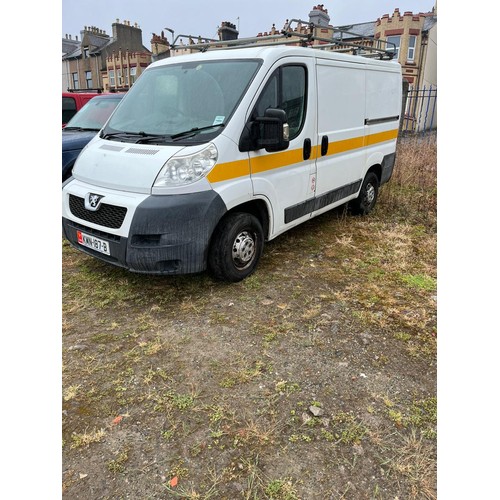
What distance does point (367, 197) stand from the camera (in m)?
6.25

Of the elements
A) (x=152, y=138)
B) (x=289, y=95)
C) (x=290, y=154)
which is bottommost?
(x=290, y=154)

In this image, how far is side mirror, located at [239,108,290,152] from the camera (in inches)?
138

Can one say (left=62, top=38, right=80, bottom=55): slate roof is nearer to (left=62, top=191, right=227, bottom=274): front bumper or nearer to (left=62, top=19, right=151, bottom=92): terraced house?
(left=62, top=19, right=151, bottom=92): terraced house

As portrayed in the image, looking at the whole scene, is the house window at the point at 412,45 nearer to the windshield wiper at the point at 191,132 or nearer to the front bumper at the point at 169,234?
the windshield wiper at the point at 191,132

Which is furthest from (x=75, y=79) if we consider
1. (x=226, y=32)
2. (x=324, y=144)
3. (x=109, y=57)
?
(x=324, y=144)

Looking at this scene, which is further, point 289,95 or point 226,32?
point 226,32

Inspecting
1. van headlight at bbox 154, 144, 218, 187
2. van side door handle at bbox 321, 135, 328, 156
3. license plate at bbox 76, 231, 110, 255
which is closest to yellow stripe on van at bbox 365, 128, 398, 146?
van side door handle at bbox 321, 135, 328, 156

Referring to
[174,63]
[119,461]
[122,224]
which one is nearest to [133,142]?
[122,224]

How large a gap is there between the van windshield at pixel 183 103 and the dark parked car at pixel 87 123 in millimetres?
2203

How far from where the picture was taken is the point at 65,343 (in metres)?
3.16

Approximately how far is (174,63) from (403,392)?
3870 mm

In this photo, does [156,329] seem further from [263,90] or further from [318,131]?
[318,131]

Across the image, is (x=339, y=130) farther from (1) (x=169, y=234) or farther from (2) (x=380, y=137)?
(1) (x=169, y=234)

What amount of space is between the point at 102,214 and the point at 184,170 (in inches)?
34.1
